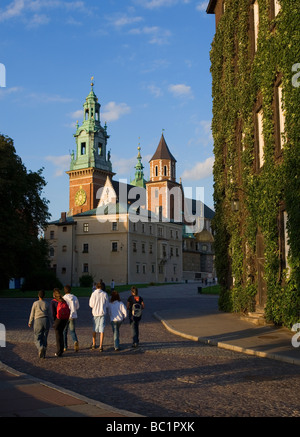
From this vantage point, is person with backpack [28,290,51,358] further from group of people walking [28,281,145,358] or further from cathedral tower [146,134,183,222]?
cathedral tower [146,134,183,222]

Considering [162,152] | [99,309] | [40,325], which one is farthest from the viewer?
[162,152]

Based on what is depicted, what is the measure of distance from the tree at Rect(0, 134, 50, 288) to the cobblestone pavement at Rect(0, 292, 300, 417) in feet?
94.3

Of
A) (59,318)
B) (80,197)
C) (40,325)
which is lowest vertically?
(40,325)

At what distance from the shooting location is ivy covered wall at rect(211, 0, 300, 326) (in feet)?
52.5

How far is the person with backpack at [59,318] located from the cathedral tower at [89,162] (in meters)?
92.6

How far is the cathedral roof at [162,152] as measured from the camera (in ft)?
399

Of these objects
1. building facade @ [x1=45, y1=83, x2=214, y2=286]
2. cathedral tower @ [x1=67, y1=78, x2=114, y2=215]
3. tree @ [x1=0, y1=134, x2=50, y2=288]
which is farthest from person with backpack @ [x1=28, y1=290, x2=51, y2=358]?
cathedral tower @ [x1=67, y1=78, x2=114, y2=215]

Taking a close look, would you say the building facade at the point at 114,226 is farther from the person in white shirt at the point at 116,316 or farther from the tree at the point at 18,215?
the person in white shirt at the point at 116,316

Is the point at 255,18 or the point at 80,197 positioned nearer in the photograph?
the point at 255,18

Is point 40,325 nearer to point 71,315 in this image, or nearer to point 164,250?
point 71,315

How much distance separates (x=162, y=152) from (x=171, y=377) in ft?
374

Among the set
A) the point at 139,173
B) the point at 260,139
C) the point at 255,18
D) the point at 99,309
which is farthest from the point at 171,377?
the point at 139,173

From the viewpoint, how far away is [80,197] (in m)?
107

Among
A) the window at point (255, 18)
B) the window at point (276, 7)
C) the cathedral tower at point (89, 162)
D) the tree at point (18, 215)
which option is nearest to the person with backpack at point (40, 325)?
the window at point (276, 7)
